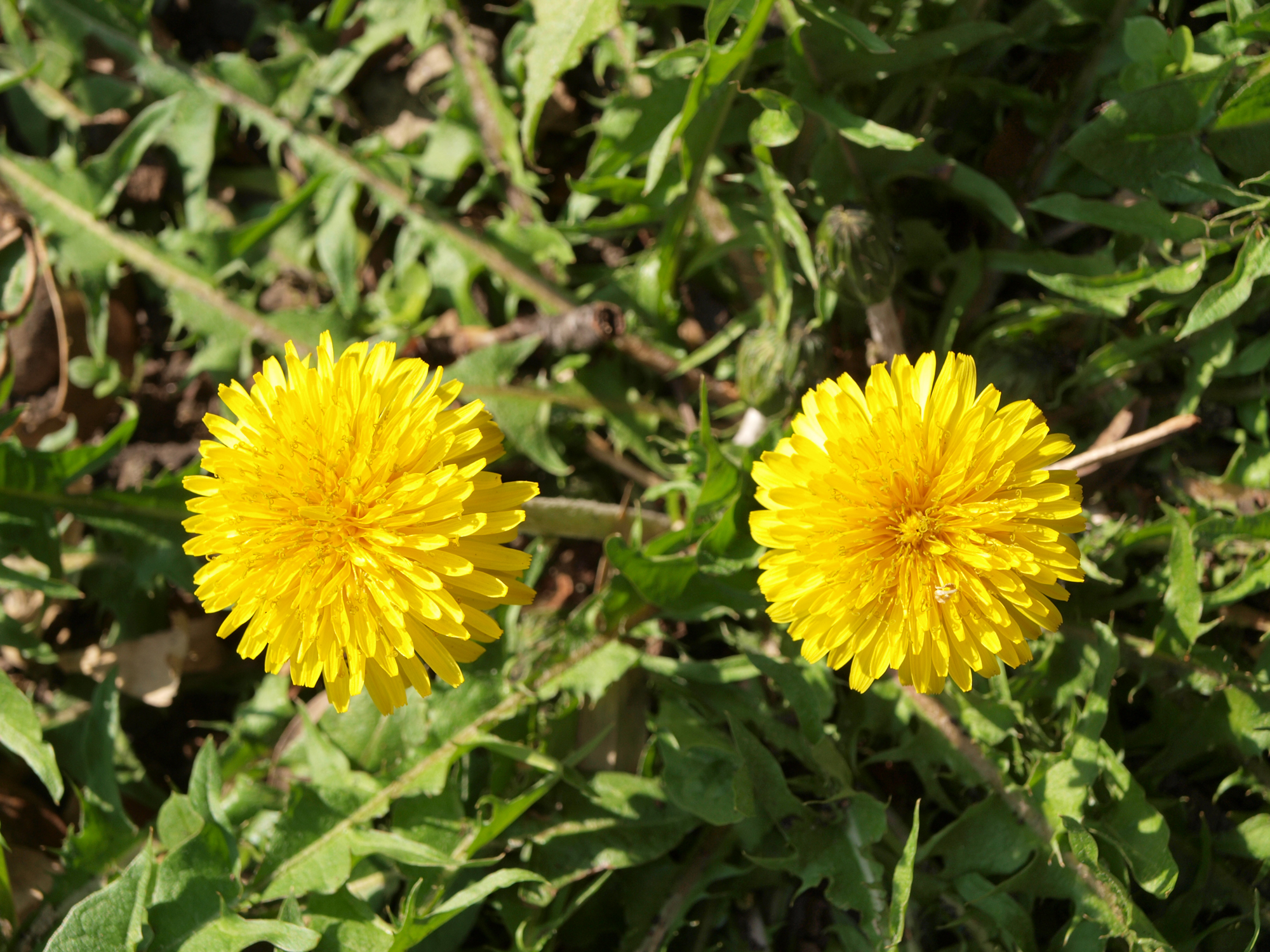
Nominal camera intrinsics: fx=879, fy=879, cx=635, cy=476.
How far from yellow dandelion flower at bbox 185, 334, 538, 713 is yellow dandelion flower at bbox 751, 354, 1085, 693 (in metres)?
0.54

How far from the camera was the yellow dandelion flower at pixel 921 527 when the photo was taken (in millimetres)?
1600

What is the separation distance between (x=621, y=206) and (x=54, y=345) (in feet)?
7.10

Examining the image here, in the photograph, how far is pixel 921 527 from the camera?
1.64m

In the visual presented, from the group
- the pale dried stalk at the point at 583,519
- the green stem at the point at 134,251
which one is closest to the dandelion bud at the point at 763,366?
the pale dried stalk at the point at 583,519

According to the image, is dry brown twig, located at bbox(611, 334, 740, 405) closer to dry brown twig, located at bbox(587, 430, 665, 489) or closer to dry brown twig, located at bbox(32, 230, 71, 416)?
dry brown twig, located at bbox(587, 430, 665, 489)

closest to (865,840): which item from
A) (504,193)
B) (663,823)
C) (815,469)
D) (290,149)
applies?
(663,823)

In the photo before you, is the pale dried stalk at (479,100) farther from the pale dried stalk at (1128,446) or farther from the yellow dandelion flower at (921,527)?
the pale dried stalk at (1128,446)

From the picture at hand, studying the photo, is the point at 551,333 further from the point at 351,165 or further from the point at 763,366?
the point at 351,165

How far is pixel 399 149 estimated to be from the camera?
3.07m

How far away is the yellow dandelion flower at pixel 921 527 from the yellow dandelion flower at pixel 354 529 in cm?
54

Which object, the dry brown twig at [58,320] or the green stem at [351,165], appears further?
the dry brown twig at [58,320]

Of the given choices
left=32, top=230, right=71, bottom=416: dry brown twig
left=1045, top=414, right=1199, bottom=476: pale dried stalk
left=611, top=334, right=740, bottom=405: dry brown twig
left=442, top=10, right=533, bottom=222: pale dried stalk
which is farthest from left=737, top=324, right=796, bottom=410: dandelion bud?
left=32, top=230, right=71, bottom=416: dry brown twig

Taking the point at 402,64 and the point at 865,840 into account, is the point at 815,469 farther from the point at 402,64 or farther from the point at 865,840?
the point at 402,64

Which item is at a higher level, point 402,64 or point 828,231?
point 402,64
